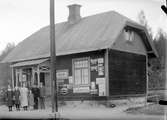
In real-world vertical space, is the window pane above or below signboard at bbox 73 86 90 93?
above

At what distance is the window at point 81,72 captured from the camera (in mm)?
8227

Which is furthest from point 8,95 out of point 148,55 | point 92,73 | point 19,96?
point 148,55

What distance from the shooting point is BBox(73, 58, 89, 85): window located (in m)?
8.23

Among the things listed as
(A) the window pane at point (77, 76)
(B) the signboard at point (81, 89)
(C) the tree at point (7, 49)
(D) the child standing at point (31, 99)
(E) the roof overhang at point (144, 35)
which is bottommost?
(D) the child standing at point (31, 99)

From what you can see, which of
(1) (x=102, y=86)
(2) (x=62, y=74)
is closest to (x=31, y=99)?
(2) (x=62, y=74)

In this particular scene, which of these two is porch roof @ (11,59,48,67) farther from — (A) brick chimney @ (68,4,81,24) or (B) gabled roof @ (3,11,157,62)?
(A) brick chimney @ (68,4,81,24)

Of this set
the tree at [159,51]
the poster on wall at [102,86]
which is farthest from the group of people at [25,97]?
the tree at [159,51]

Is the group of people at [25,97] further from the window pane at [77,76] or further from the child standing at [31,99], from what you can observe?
the window pane at [77,76]

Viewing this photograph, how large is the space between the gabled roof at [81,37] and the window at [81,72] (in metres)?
0.46

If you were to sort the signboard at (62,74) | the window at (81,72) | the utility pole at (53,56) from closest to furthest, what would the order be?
the utility pole at (53,56) < the window at (81,72) < the signboard at (62,74)

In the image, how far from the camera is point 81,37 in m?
8.42

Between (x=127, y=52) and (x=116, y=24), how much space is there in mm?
1140

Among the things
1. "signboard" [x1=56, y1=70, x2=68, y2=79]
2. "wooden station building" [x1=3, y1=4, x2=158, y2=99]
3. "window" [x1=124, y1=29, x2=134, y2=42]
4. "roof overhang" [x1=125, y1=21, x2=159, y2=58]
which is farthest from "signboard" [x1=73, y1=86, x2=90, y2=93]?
"roof overhang" [x1=125, y1=21, x2=159, y2=58]

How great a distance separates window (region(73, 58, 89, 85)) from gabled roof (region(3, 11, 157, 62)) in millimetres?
459
